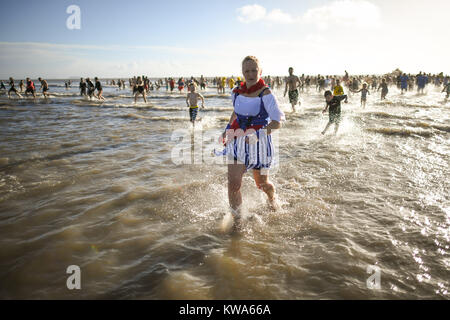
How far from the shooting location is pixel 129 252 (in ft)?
9.75

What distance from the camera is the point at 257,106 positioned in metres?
3.04

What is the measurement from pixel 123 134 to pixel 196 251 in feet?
28.0

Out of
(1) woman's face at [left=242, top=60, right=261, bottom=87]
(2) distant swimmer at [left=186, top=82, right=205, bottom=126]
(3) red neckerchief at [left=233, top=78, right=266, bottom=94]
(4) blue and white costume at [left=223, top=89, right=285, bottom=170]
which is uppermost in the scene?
(2) distant swimmer at [left=186, top=82, right=205, bottom=126]

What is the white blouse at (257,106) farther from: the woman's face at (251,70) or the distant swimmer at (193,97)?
the distant swimmer at (193,97)

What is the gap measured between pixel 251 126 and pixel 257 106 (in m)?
0.26

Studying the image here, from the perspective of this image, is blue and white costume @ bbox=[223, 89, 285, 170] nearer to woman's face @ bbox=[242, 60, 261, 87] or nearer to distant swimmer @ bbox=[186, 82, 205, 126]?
woman's face @ bbox=[242, 60, 261, 87]

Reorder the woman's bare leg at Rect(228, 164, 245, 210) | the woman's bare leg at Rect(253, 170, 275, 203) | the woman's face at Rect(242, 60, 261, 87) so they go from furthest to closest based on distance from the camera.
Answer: the woman's bare leg at Rect(253, 170, 275, 203), the woman's bare leg at Rect(228, 164, 245, 210), the woman's face at Rect(242, 60, 261, 87)

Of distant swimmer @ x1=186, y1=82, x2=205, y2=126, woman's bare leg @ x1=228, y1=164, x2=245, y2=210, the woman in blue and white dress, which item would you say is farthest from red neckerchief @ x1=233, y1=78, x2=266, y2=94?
distant swimmer @ x1=186, y1=82, x2=205, y2=126

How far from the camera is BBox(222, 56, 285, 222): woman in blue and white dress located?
2.95 metres

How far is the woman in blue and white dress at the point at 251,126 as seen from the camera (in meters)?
2.95

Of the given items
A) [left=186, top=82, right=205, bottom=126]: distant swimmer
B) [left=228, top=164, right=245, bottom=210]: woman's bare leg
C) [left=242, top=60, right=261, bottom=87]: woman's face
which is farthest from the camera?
[left=186, top=82, right=205, bottom=126]: distant swimmer

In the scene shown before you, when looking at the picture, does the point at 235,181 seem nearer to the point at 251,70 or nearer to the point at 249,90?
the point at 249,90

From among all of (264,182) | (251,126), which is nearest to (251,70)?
(251,126)
